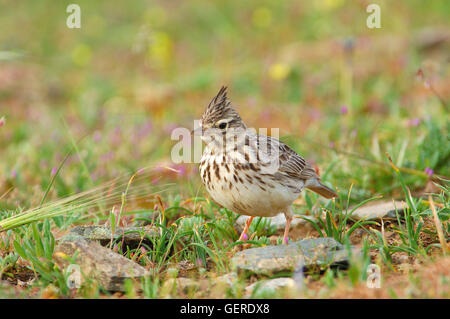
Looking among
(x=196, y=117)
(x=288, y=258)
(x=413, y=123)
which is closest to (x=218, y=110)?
(x=288, y=258)

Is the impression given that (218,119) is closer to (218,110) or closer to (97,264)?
(218,110)

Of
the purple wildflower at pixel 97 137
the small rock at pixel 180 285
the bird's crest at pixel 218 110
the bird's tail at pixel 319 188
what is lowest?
the small rock at pixel 180 285

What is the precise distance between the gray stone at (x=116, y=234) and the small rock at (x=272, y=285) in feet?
3.21

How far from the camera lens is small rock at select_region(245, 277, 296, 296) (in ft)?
10.9

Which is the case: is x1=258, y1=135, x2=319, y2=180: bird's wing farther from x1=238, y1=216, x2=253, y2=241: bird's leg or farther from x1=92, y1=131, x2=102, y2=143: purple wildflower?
x1=92, y1=131, x2=102, y2=143: purple wildflower

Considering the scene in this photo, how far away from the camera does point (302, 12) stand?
524 inches

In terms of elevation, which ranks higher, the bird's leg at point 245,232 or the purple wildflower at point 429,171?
the purple wildflower at point 429,171

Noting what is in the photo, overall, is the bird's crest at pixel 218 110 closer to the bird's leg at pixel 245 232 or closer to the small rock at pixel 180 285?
the bird's leg at pixel 245 232

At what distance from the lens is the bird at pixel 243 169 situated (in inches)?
162

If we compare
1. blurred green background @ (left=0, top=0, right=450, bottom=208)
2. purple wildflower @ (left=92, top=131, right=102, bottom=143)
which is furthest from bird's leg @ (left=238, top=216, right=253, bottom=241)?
purple wildflower @ (left=92, top=131, right=102, bottom=143)


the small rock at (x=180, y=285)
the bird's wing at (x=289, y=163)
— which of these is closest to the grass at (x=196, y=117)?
the small rock at (x=180, y=285)

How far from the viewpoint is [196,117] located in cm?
884
